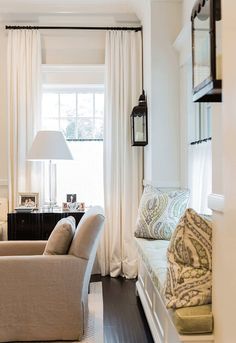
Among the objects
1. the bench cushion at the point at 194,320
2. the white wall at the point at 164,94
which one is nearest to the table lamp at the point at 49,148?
the white wall at the point at 164,94

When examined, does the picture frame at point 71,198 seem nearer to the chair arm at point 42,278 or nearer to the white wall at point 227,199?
the chair arm at point 42,278

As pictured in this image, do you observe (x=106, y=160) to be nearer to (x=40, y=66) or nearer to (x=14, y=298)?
(x=40, y=66)

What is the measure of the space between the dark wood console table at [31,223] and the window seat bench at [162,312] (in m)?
1.17

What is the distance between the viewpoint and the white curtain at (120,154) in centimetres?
461

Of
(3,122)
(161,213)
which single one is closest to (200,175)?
(161,213)

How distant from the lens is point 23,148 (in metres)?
4.61

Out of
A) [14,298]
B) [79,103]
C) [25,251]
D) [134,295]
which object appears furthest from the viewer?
[79,103]

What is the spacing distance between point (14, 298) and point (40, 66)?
2.92 metres

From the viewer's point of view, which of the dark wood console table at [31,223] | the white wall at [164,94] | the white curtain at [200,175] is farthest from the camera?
the dark wood console table at [31,223]

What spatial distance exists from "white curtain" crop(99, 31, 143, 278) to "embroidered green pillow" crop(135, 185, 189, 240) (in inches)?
37.3

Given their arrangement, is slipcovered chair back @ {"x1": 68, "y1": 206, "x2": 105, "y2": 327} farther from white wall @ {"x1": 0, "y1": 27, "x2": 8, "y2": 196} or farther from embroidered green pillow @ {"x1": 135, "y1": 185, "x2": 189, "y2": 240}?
white wall @ {"x1": 0, "y1": 27, "x2": 8, "y2": 196}

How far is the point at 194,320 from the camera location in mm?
1808

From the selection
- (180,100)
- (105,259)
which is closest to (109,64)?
(180,100)

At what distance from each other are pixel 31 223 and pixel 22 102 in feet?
4.78
